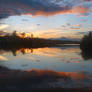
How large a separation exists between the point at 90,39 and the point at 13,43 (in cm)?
5641

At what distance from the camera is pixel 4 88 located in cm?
675

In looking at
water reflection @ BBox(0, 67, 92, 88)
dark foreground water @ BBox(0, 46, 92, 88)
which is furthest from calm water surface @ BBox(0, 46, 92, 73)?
water reflection @ BBox(0, 67, 92, 88)

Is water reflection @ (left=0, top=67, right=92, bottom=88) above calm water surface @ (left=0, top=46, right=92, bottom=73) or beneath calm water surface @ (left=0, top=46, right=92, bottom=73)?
above

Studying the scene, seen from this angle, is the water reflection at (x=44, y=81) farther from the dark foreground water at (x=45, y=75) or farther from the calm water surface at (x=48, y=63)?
the calm water surface at (x=48, y=63)

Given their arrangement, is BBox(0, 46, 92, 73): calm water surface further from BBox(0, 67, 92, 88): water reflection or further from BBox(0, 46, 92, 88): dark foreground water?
BBox(0, 67, 92, 88): water reflection

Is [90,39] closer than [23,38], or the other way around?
[90,39]

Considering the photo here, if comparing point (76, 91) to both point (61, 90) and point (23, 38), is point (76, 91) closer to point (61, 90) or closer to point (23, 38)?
point (61, 90)

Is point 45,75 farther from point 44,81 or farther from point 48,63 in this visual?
point 48,63

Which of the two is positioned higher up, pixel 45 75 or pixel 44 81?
pixel 44 81

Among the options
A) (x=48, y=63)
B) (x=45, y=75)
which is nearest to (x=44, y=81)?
(x=45, y=75)

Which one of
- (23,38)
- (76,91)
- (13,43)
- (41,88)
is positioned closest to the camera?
(76,91)

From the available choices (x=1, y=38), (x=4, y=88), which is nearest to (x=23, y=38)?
(x=1, y=38)

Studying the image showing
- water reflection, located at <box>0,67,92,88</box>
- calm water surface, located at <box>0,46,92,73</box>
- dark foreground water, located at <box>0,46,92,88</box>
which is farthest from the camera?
calm water surface, located at <box>0,46,92,73</box>

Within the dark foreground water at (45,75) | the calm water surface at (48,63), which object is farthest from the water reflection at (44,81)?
the calm water surface at (48,63)
